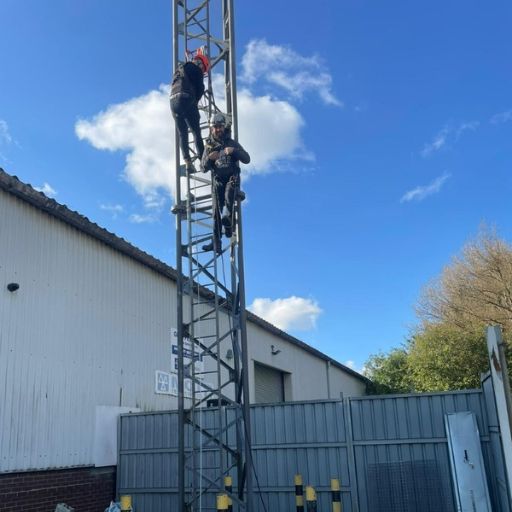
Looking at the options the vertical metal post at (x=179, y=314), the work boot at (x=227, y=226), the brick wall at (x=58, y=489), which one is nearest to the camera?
the vertical metal post at (x=179, y=314)

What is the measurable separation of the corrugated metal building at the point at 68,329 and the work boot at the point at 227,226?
3.98m

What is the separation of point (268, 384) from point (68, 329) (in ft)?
40.8

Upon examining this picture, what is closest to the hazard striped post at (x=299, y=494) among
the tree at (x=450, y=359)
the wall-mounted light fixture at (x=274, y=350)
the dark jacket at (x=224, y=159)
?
the dark jacket at (x=224, y=159)

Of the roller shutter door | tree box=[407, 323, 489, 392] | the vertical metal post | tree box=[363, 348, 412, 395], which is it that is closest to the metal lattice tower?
the vertical metal post

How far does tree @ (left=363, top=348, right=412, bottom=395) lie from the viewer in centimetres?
3784

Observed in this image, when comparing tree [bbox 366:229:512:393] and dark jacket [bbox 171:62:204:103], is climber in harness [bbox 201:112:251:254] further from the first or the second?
tree [bbox 366:229:512:393]

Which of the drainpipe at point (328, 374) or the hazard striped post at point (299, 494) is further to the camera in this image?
the drainpipe at point (328, 374)

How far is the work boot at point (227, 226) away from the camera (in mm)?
9309

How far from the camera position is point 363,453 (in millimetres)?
9812

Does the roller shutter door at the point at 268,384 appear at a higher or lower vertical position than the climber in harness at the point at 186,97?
lower

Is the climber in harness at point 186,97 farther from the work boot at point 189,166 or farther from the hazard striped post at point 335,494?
the hazard striped post at point 335,494

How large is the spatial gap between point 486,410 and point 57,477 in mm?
7864

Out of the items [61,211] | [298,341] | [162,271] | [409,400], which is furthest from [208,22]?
[298,341]

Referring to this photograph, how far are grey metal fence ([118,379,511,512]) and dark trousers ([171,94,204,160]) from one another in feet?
16.5
